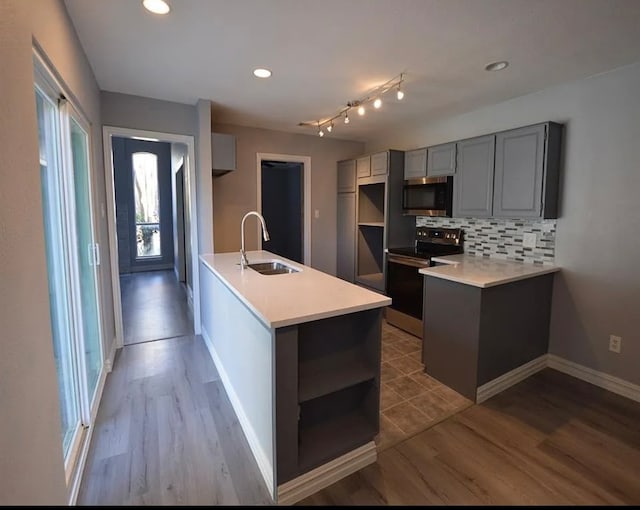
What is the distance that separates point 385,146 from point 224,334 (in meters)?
3.40

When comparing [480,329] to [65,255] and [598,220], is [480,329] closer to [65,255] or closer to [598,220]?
[598,220]

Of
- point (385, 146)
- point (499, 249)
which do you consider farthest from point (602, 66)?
point (385, 146)

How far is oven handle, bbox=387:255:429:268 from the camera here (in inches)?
132

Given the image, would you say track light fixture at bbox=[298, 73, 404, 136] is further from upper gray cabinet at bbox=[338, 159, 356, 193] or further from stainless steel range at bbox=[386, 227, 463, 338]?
stainless steel range at bbox=[386, 227, 463, 338]

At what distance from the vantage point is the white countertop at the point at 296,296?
1.52m

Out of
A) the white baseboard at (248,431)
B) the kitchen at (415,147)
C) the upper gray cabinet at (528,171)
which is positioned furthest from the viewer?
the upper gray cabinet at (528,171)

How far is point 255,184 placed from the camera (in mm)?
4258

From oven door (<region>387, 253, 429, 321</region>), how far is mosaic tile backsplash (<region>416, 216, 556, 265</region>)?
63 centimetres

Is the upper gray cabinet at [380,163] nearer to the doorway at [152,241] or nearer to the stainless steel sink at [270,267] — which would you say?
the stainless steel sink at [270,267]

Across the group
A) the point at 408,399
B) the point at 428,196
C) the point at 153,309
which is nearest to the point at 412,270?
the point at 428,196

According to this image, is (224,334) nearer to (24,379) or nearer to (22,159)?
(24,379)

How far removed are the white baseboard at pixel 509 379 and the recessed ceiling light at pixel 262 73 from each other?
2.82 metres

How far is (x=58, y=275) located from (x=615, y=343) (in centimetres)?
381

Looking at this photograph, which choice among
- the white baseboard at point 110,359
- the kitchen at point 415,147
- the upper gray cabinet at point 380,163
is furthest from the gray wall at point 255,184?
the white baseboard at point 110,359
